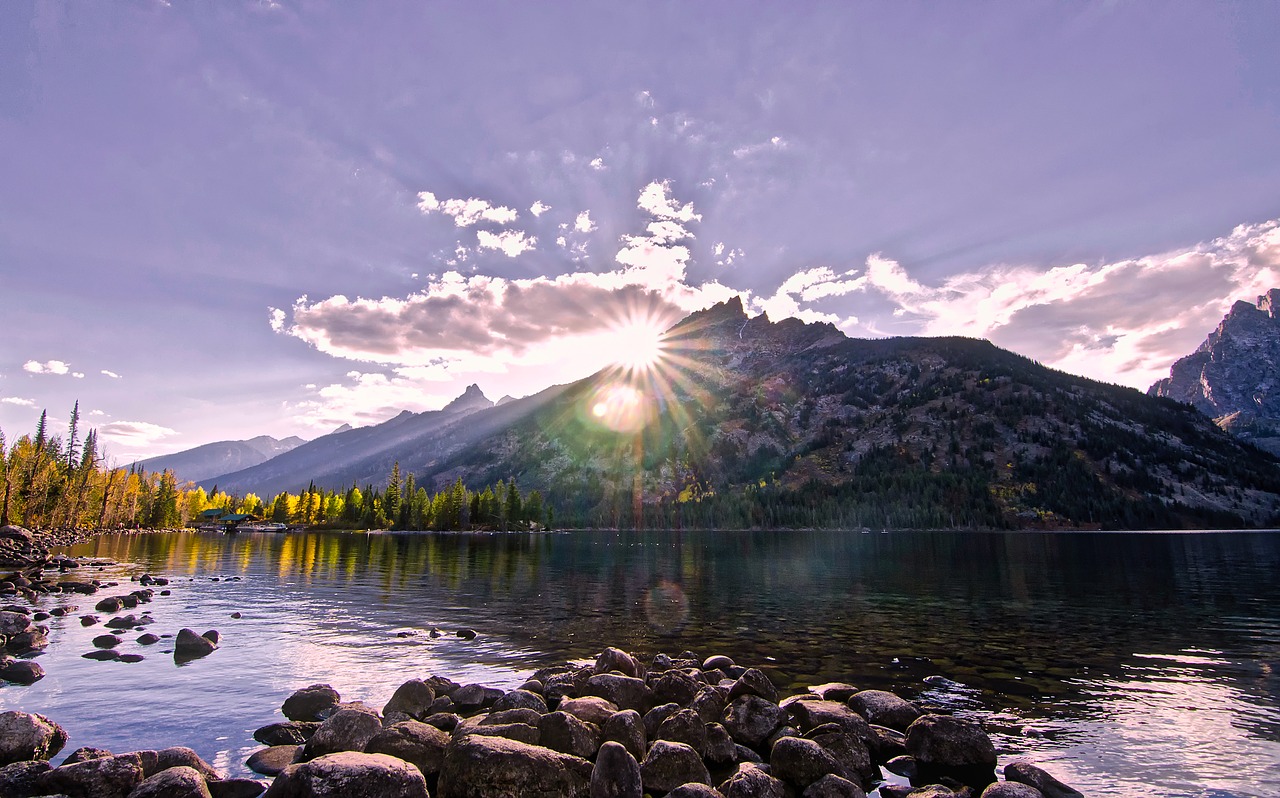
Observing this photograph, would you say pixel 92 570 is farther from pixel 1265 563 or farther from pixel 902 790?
pixel 1265 563

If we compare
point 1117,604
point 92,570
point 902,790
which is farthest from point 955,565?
point 92,570

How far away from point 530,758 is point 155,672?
2410cm

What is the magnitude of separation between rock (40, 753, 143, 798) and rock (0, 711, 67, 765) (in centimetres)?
358

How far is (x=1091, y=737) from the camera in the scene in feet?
70.4

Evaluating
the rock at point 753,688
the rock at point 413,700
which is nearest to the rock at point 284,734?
the rock at point 413,700

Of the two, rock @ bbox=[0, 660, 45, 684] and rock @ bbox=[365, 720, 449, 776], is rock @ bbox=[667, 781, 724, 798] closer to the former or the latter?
rock @ bbox=[365, 720, 449, 776]

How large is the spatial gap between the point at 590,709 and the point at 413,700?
6610mm

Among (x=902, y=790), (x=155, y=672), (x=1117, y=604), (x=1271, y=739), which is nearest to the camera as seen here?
(x=902, y=790)

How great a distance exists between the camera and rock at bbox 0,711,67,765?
17.4 m

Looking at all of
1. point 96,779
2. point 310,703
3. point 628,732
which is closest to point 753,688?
point 628,732

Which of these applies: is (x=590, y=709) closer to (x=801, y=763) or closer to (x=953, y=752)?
(x=801, y=763)

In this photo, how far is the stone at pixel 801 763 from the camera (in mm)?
16953

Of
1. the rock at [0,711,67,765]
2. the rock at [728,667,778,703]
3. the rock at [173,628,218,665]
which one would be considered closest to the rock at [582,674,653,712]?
the rock at [728,667,778,703]

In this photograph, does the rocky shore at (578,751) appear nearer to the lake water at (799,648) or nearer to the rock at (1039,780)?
the rock at (1039,780)
